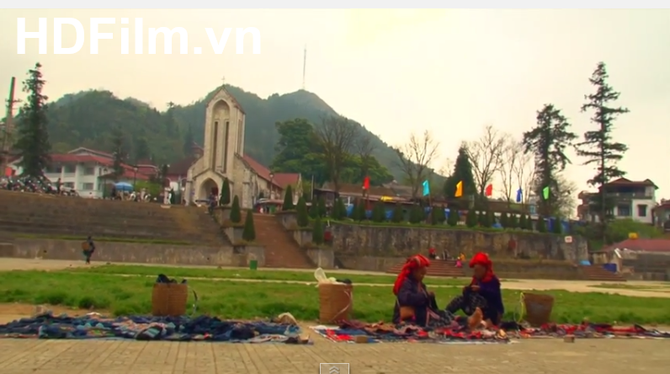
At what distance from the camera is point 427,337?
29.2 feet

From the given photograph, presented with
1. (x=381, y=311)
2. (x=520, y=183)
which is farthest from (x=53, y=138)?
(x=381, y=311)

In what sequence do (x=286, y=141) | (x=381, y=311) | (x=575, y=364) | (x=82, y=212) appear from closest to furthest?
(x=575, y=364) → (x=381, y=311) → (x=82, y=212) → (x=286, y=141)

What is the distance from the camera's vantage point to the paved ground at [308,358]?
6.18 meters

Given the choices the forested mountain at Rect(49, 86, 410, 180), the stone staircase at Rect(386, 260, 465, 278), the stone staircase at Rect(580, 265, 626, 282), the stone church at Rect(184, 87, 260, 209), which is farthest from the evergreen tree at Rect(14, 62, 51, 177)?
the forested mountain at Rect(49, 86, 410, 180)

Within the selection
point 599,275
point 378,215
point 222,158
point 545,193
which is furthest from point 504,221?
point 222,158

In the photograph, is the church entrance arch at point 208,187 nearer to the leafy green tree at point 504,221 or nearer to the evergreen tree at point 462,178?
the leafy green tree at point 504,221

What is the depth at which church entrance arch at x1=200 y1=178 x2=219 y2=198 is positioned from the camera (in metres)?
57.7

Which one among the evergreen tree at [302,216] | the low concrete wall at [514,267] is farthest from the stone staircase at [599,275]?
the evergreen tree at [302,216]

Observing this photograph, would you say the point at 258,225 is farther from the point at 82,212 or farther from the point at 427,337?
the point at 427,337

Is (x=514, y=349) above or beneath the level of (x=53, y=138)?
beneath

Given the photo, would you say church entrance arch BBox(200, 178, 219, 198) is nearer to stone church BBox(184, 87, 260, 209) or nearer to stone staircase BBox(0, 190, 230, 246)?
stone church BBox(184, 87, 260, 209)

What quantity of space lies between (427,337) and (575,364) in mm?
2152

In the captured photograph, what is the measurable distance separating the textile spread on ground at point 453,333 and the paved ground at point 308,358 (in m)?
0.38

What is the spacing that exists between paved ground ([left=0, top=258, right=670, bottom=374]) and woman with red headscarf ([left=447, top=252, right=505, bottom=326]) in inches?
49.5
